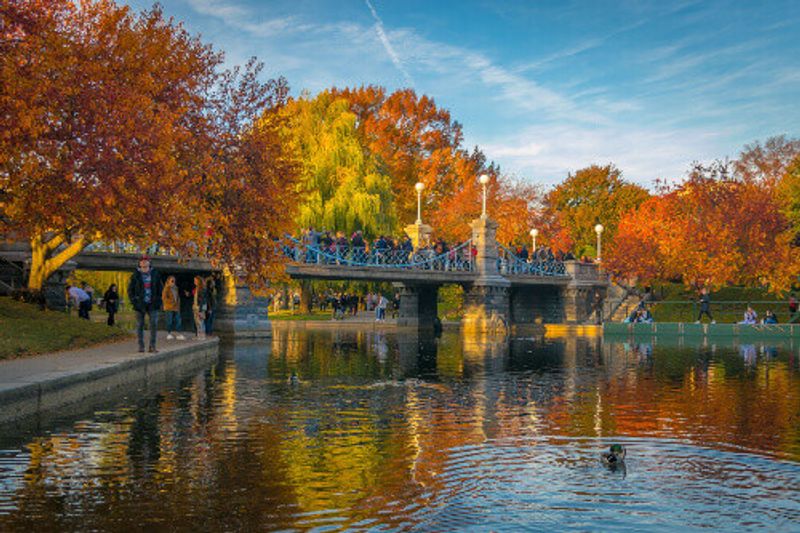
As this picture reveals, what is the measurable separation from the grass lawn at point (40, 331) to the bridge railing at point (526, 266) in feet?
92.2

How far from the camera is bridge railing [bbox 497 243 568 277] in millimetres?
47469

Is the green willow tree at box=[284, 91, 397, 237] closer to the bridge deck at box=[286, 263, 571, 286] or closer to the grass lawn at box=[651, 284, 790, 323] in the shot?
the bridge deck at box=[286, 263, 571, 286]

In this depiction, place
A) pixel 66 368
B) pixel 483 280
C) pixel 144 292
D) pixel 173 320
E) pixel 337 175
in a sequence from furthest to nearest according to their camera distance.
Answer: pixel 337 175 → pixel 483 280 → pixel 173 320 → pixel 144 292 → pixel 66 368

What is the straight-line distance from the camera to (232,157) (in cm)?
2480

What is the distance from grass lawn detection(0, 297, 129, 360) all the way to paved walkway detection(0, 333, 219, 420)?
1.15ft

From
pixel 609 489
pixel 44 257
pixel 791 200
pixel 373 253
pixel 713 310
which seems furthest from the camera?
pixel 791 200

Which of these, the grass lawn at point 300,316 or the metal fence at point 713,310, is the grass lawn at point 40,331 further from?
the metal fence at point 713,310

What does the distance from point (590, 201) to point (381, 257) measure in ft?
113

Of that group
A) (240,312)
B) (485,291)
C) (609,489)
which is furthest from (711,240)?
(609,489)

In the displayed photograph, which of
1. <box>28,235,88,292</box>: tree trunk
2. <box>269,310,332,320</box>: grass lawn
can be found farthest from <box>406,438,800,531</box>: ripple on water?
<box>269,310,332,320</box>: grass lawn

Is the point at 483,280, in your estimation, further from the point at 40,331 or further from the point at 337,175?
the point at 40,331

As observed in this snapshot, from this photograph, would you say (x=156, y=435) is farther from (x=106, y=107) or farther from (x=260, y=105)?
(x=260, y=105)

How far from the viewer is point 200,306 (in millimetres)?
27875

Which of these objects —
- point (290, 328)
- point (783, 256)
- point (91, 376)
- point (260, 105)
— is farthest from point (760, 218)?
point (91, 376)
